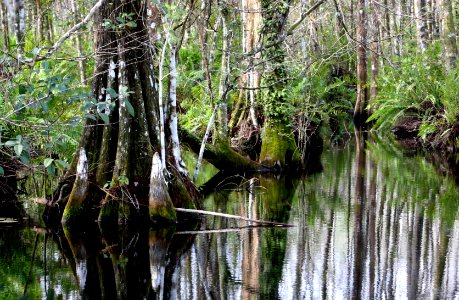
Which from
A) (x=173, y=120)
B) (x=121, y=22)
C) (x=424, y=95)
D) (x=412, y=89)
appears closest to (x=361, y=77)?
(x=412, y=89)

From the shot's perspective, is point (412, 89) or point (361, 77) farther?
point (361, 77)

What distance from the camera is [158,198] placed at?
10977 millimetres

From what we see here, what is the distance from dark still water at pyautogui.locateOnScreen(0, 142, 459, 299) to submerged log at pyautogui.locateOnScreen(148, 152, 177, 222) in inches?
12.6

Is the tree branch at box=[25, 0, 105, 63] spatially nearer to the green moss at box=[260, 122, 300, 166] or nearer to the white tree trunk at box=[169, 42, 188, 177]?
the white tree trunk at box=[169, 42, 188, 177]

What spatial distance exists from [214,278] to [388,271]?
1877 millimetres

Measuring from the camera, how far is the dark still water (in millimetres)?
7531

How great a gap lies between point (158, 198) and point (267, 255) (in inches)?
104

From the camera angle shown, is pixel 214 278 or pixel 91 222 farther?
pixel 91 222

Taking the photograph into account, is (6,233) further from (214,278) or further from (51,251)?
(214,278)

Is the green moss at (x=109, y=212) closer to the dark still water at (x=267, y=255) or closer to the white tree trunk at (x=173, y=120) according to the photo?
the dark still water at (x=267, y=255)

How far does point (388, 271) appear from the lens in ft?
26.1

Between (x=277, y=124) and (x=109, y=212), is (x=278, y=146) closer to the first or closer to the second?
(x=277, y=124)

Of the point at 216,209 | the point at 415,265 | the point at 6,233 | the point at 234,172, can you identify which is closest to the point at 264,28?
the point at 234,172

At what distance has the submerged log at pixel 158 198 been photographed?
10.9m
